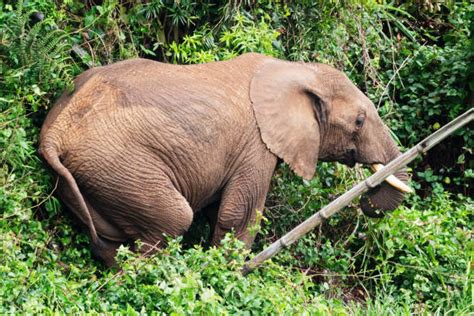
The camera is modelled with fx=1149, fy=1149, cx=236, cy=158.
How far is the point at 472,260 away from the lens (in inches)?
334

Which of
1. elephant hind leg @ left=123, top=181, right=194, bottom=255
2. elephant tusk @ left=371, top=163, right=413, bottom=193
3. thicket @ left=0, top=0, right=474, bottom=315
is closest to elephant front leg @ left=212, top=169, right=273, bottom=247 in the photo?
thicket @ left=0, top=0, right=474, bottom=315

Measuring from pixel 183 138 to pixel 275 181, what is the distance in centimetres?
171

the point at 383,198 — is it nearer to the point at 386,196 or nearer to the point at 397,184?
the point at 386,196

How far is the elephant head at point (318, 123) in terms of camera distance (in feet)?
25.9

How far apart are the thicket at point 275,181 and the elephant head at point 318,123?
474 mm

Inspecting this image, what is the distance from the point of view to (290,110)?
8023 millimetres

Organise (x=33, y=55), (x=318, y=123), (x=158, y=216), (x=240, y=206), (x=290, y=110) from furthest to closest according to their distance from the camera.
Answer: (x=318, y=123) → (x=290, y=110) → (x=240, y=206) → (x=33, y=55) → (x=158, y=216)

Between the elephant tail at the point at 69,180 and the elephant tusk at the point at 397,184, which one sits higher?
the elephant tail at the point at 69,180

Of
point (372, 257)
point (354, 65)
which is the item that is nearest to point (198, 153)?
point (372, 257)

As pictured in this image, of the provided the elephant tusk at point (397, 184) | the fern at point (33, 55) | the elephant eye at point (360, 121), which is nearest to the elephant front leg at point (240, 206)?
the elephant eye at point (360, 121)

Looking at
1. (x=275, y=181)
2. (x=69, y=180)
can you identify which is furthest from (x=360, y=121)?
(x=69, y=180)

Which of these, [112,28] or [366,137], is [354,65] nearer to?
[366,137]

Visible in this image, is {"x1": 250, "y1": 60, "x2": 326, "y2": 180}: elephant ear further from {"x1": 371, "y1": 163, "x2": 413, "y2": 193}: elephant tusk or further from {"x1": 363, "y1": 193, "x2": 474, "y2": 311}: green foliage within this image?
{"x1": 363, "y1": 193, "x2": 474, "y2": 311}: green foliage

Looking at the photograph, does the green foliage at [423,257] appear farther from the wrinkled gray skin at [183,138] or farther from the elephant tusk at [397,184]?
the wrinkled gray skin at [183,138]
